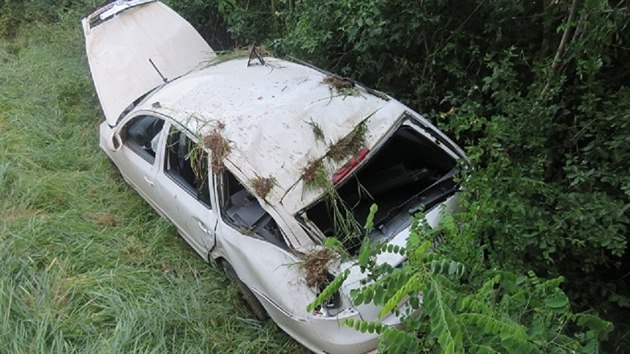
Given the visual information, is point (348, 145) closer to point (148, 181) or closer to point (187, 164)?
point (187, 164)

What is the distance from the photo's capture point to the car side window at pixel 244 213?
10.3 ft

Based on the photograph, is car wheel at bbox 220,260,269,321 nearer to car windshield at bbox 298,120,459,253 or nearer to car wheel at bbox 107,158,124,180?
car windshield at bbox 298,120,459,253

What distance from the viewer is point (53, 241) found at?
3.95m

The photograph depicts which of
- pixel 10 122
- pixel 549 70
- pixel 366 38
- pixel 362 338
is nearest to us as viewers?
pixel 362 338

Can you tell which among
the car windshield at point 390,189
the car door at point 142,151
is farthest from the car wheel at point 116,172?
the car windshield at point 390,189

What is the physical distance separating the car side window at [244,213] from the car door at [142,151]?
2.95 feet

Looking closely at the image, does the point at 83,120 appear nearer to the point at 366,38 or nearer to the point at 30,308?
the point at 30,308

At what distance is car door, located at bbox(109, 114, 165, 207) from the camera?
4.08 m

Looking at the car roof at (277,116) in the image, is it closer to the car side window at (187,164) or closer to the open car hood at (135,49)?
the car side window at (187,164)

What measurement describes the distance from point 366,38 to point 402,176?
59.7 inches

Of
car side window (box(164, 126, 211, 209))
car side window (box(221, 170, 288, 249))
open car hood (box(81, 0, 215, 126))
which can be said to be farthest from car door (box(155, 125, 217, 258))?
open car hood (box(81, 0, 215, 126))

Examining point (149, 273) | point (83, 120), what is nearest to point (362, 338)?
point (149, 273)

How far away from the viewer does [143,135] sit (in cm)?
432

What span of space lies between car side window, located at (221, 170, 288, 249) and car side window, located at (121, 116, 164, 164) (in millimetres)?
1028
